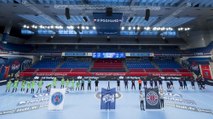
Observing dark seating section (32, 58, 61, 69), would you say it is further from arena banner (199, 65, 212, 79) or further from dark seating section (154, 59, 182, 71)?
arena banner (199, 65, 212, 79)

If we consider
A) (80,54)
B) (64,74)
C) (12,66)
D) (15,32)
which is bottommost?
(64,74)

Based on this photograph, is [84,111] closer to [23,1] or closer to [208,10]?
[23,1]

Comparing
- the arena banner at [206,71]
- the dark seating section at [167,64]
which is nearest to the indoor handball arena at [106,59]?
the dark seating section at [167,64]

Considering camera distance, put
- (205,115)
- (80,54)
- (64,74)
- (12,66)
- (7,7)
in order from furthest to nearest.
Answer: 1. (80,54)
2. (64,74)
3. (12,66)
4. (7,7)
5. (205,115)

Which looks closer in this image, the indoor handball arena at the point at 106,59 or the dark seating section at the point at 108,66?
the indoor handball arena at the point at 106,59

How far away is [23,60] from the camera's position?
89.9ft

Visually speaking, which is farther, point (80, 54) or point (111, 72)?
point (80, 54)

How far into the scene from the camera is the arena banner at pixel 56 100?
364 inches

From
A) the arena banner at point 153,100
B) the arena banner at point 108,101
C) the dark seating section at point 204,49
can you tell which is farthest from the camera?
the dark seating section at point 204,49

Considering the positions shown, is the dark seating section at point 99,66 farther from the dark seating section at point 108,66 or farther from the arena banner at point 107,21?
the arena banner at point 107,21

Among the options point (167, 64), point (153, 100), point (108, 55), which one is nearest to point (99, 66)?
point (108, 55)

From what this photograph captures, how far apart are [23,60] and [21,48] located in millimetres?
2798

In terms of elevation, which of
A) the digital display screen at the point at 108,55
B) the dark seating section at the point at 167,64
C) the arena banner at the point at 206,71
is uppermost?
the digital display screen at the point at 108,55

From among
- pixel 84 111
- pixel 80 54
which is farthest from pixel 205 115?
pixel 80 54
